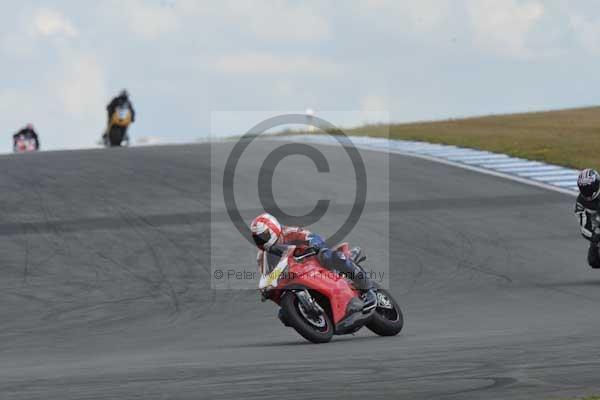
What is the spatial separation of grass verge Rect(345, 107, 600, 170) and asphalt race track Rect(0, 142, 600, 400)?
340cm

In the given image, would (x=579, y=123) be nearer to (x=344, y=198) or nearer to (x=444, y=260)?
(x=344, y=198)

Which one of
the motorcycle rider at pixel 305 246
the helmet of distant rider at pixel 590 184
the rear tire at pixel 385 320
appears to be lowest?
the rear tire at pixel 385 320

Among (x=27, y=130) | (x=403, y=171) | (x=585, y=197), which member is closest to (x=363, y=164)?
(x=403, y=171)

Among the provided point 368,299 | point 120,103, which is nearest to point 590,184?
point 368,299

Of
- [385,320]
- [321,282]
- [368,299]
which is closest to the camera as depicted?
[321,282]

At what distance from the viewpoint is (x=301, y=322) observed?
34.9 feet

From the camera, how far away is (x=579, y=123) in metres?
39.7

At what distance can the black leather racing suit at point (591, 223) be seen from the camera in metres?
15.9

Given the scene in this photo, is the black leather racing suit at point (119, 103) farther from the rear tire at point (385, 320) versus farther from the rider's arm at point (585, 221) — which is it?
the rear tire at point (385, 320)
